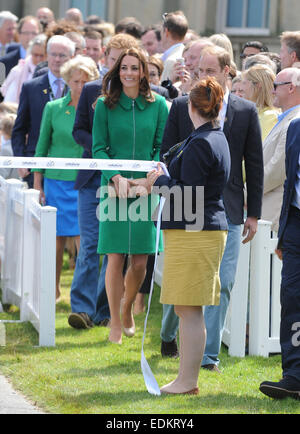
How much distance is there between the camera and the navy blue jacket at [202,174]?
22.0 ft

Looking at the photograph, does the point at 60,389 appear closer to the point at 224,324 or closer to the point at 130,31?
the point at 224,324

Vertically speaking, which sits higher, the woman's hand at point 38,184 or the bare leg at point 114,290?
the woman's hand at point 38,184

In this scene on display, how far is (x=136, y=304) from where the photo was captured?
9.88 meters

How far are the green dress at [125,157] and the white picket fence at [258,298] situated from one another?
0.78 metres

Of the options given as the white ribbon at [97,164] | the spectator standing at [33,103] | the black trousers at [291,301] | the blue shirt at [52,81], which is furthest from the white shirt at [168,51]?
the black trousers at [291,301]

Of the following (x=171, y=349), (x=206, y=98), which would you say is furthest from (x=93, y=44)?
(x=206, y=98)

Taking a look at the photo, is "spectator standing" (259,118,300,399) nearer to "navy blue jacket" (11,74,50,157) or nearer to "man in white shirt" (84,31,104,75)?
"navy blue jacket" (11,74,50,157)

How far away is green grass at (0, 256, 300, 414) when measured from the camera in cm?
665

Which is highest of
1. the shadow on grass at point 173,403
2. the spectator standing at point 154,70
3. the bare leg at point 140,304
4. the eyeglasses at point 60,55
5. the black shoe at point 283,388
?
the eyeglasses at point 60,55

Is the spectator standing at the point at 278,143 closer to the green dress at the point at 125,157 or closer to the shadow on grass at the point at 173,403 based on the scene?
the green dress at the point at 125,157

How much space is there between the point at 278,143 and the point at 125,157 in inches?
46.8

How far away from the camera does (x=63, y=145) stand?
388 inches

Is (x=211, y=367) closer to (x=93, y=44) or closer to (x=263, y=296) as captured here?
(x=263, y=296)

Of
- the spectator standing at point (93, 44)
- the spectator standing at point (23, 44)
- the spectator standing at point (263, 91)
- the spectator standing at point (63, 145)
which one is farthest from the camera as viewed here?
the spectator standing at point (23, 44)
